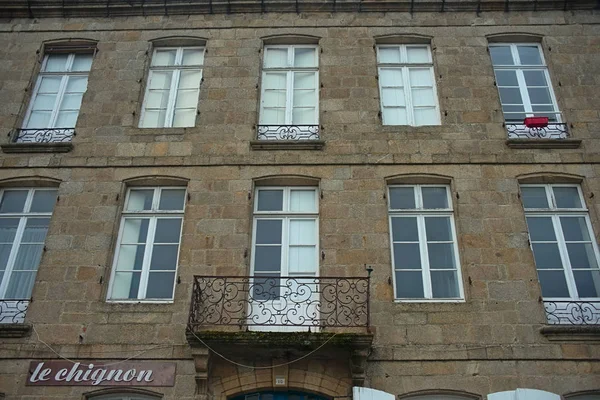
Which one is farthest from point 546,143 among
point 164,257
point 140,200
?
point 140,200

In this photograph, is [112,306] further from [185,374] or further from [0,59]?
[0,59]

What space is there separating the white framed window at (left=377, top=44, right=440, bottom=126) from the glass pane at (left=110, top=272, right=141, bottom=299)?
5102mm

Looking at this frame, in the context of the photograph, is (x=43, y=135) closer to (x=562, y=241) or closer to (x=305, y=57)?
(x=305, y=57)

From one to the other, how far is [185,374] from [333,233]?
3081mm

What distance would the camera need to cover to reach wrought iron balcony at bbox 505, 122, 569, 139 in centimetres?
1120

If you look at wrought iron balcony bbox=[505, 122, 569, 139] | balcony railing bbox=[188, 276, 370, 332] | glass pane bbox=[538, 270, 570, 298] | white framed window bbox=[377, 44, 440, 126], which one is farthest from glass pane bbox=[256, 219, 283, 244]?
wrought iron balcony bbox=[505, 122, 569, 139]

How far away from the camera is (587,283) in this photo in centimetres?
977

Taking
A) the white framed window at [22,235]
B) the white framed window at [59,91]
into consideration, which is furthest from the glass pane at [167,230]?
the white framed window at [59,91]

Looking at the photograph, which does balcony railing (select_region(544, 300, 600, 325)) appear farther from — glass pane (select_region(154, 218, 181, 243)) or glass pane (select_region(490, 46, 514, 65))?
glass pane (select_region(154, 218, 181, 243))

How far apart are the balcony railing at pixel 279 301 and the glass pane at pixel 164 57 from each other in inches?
197

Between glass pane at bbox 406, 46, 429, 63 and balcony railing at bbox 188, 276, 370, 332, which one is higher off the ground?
glass pane at bbox 406, 46, 429, 63

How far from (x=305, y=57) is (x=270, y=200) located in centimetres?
339

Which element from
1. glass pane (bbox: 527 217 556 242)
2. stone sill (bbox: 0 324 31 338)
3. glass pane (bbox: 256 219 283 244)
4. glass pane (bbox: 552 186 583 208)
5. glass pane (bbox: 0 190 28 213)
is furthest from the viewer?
glass pane (bbox: 0 190 28 213)

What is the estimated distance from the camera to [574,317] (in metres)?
9.38
